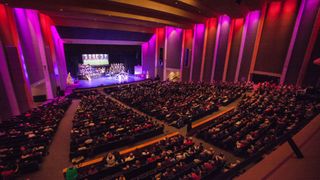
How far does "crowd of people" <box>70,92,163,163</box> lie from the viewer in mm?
7242

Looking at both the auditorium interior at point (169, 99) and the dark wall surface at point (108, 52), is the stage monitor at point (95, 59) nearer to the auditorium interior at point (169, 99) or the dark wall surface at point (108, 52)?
the auditorium interior at point (169, 99)

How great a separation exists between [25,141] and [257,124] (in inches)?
470

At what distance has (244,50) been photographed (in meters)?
18.9

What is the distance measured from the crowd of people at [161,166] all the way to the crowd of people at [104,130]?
105cm

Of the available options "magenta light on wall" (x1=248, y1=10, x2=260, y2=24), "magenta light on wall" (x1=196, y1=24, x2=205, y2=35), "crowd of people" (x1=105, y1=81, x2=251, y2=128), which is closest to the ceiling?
"magenta light on wall" (x1=248, y1=10, x2=260, y2=24)

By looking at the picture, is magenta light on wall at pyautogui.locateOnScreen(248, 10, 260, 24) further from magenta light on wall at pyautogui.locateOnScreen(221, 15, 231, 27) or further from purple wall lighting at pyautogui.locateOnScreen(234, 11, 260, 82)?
magenta light on wall at pyautogui.locateOnScreen(221, 15, 231, 27)

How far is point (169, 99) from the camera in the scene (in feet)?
47.3

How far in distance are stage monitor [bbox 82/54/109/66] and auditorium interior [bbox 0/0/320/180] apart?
23 cm

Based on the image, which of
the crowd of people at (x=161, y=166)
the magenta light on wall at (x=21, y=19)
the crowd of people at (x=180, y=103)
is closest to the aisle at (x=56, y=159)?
the crowd of people at (x=161, y=166)

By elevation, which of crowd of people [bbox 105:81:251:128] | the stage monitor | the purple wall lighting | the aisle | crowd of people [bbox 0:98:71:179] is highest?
the purple wall lighting

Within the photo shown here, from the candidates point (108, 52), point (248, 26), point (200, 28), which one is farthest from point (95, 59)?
point (248, 26)

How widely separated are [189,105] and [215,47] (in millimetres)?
12612

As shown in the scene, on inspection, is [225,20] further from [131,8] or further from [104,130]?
[104,130]

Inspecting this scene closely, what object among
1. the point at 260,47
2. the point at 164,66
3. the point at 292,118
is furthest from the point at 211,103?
the point at 164,66
